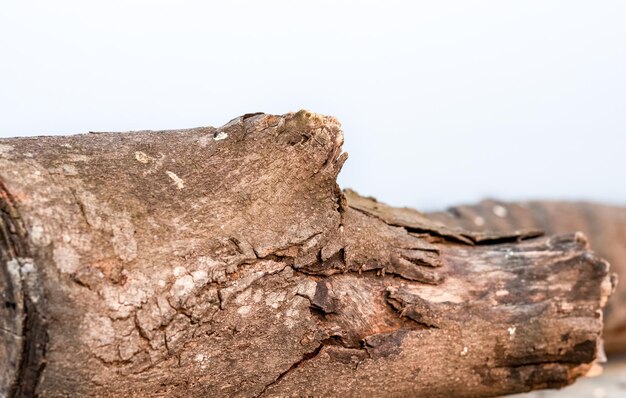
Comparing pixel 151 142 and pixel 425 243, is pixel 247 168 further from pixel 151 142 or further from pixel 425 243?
pixel 425 243

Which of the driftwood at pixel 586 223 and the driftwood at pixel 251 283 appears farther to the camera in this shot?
the driftwood at pixel 586 223

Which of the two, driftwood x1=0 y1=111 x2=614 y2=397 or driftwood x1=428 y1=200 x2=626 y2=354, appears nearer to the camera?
driftwood x1=0 y1=111 x2=614 y2=397

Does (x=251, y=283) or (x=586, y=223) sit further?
(x=586, y=223)

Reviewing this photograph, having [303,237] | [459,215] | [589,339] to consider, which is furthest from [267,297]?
[459,215]
